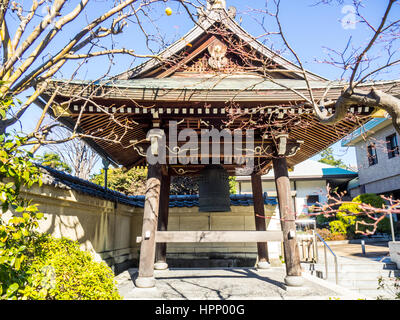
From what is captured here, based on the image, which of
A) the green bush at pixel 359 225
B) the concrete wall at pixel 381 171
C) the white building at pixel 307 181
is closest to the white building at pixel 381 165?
the concrete wall at pixel 381 171

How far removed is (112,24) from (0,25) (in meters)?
1.59

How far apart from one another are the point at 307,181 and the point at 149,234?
19.5 meters

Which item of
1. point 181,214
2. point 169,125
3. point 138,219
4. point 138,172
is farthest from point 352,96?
point 138,172

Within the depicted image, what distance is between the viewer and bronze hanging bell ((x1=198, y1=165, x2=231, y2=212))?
6.64 metres

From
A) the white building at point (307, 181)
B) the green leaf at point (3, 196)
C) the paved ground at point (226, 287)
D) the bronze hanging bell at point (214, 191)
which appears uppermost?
the white building at point (307, 181)

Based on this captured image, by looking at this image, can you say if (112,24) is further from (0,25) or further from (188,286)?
(188,286)

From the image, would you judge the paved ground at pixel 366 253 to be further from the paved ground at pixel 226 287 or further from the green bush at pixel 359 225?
the paved ground at pixel 226 287

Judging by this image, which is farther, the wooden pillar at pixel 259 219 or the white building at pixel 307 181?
the white building at pixel 307 181

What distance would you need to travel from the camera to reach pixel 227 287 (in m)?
6.07

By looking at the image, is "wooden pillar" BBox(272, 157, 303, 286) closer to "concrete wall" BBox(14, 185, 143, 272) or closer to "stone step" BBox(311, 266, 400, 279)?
"stone step" BBox(311, 266, 400, 279)

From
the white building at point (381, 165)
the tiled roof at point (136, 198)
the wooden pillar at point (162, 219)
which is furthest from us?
the white building at point (381, 165)

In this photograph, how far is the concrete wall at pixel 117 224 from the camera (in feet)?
17.6

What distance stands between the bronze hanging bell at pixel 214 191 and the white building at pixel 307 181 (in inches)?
590

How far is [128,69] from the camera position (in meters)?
5.92
